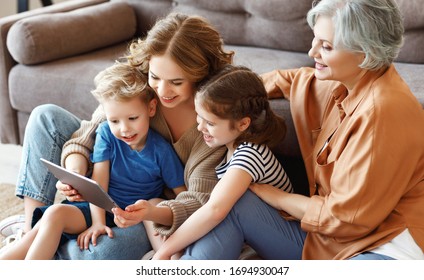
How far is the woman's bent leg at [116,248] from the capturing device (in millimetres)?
1765

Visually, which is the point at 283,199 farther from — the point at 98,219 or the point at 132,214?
the point at 98,219

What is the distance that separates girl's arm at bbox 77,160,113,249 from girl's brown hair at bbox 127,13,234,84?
327 millimetres

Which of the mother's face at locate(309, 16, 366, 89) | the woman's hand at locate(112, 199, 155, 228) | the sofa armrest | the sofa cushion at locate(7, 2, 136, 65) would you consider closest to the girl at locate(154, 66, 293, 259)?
the woman's hand at locate(112, 199, 155, 228)

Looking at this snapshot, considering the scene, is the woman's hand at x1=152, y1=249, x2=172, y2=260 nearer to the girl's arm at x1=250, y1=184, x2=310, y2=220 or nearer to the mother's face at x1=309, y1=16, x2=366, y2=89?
the girl's arm at x1=250, y1=184, x2=310, y2=220

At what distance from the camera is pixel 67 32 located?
→ 277 centimetres

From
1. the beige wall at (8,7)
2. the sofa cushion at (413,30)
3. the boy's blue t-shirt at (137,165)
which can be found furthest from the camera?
the beige wall at (8,7)

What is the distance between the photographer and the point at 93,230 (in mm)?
1823

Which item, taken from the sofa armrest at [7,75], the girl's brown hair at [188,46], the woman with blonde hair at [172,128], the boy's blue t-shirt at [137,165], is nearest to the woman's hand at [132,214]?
the woman with blonde hair at [172,128]

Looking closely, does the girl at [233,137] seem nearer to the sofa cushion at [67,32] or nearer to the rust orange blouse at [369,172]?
the rust orange blouse at [369,172]

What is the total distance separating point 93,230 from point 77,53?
123cm

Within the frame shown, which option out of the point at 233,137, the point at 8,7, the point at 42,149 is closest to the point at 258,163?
the point at 233,137

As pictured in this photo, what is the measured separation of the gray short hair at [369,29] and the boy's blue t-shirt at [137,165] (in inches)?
24.9
